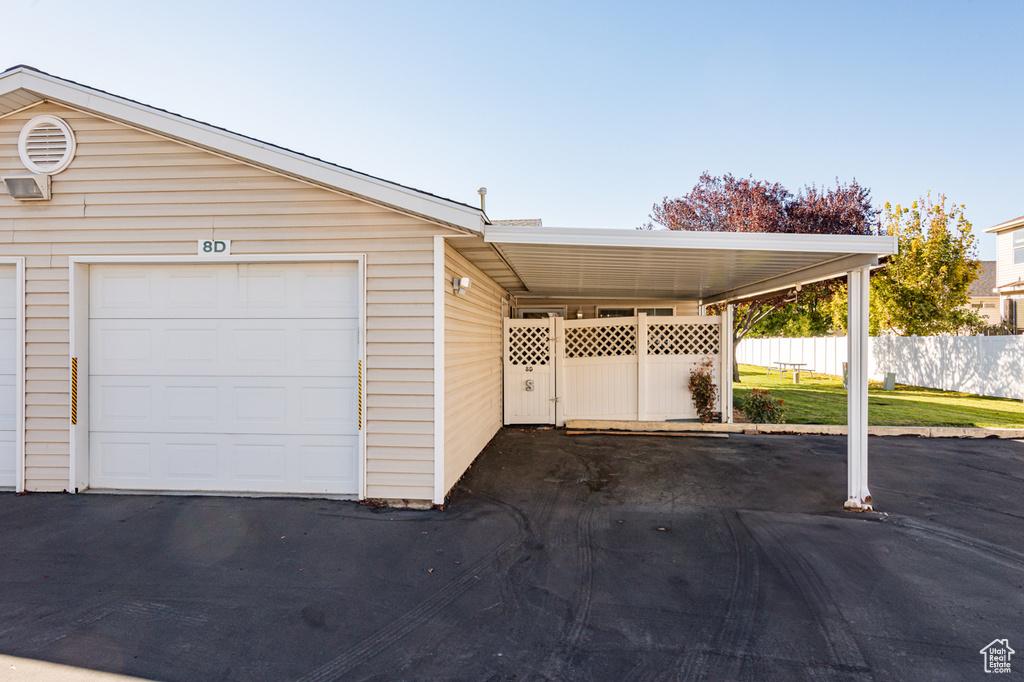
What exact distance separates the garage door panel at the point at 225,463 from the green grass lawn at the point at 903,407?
7860 mm

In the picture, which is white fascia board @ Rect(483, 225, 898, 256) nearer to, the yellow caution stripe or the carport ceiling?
the carport ceiling

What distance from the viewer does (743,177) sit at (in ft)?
48.6

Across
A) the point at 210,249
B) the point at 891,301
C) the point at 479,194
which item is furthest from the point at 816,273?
the point at 891,301

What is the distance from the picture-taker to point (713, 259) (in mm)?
5508

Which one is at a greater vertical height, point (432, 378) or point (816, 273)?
point (816, 273)

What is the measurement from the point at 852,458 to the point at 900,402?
8888 mm

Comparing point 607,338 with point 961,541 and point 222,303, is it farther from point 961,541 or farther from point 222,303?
point 222,303

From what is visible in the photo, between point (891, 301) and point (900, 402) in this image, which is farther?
point (891, 301)

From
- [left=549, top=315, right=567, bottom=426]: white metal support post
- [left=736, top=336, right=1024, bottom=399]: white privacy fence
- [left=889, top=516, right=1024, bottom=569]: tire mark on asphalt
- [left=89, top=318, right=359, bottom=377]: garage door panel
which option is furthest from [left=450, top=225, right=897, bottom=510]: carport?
[left=736, top=336, right=1024, bottom=399]: white privacy fence

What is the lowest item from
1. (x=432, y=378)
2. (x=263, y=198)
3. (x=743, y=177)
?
(x=432, y=378)

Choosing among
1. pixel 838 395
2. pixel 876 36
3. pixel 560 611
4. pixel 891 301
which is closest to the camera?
pixel 560 611

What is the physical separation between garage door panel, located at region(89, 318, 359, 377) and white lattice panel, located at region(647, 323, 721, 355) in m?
5.97

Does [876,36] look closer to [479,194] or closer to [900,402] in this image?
[900,402]

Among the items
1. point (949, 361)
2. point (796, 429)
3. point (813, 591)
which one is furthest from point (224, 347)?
point (949, 361)
